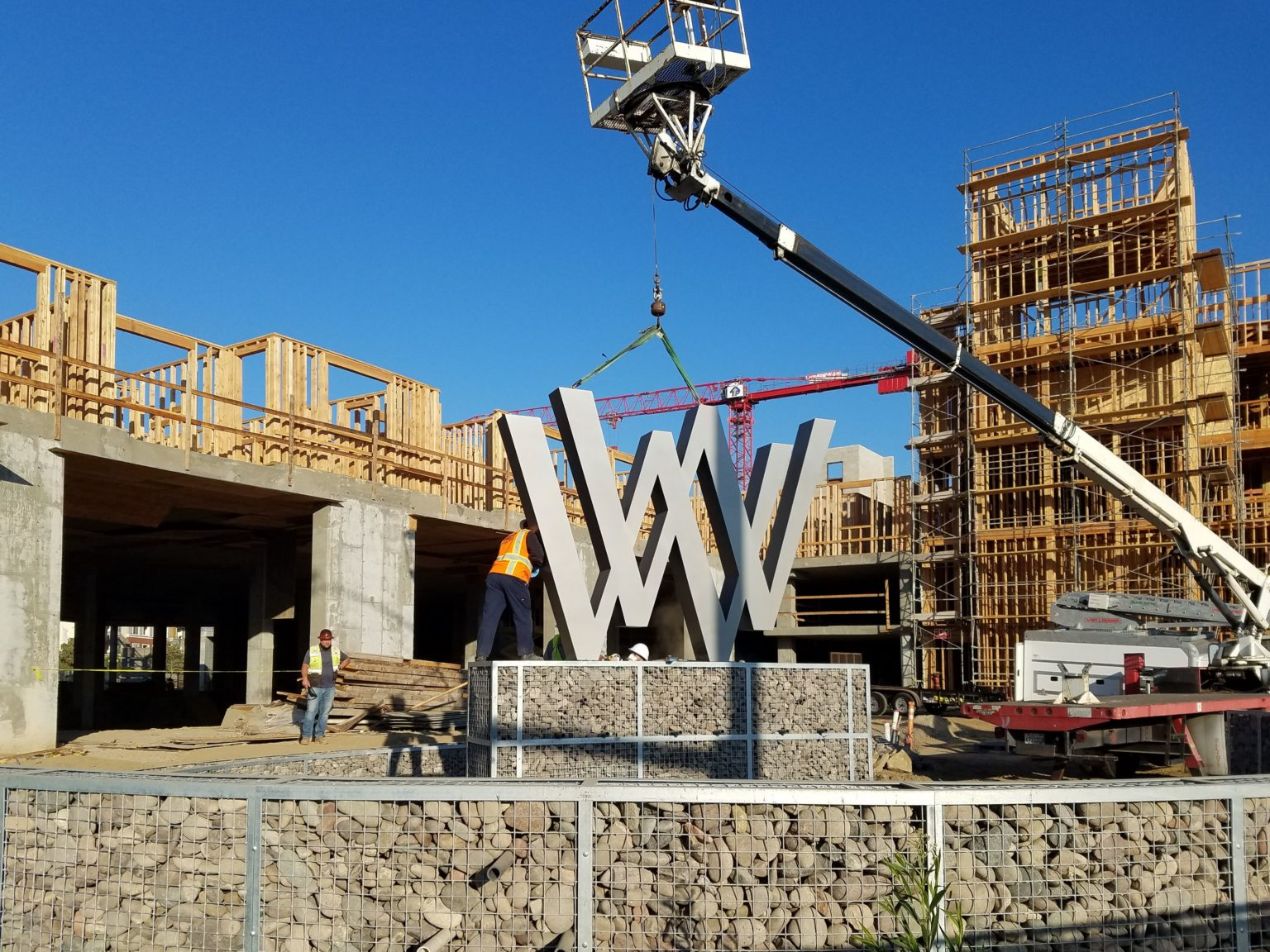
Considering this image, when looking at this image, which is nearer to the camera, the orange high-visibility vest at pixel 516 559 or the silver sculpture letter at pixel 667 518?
the orange high-visibility vest at pixel 516 559

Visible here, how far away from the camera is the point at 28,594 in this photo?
15.3 m

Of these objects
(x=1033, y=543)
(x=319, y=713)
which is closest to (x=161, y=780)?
(x=319, y=713)

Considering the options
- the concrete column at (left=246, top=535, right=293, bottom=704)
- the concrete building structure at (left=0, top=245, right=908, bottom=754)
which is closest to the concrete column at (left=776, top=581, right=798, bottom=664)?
the concrete building structure at (left=0, top=245, right=908, bottom=754)

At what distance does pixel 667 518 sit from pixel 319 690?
598 cm

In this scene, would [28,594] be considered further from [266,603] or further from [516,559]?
[266,603]

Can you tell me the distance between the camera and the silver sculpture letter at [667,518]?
47.4ft

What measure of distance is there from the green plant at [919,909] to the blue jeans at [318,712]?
14.0 meters

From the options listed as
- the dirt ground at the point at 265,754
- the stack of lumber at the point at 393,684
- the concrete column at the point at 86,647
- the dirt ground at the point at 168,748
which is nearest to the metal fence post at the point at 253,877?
the dirt ground at the point at 168,748

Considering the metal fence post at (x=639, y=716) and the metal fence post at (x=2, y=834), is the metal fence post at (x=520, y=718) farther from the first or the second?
the metal fence post at (x=2, y=834)

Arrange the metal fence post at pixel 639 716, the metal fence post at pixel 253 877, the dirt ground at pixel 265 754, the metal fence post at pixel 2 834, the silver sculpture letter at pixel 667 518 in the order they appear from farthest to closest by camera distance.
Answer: the dirt ground at pixel 265 754 → the silver sculpture letter at pixel 667 518 → the metal fence post at pixel 639 716 → the metal fence post at pixel 2 834 → the metal fence post at pixel 253 877

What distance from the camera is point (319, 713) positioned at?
57.2 ft

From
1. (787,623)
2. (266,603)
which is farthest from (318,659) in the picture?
(787,623)

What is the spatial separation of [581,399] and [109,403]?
289 inches

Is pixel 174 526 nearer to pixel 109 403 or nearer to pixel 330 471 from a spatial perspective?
pixel 330 471
